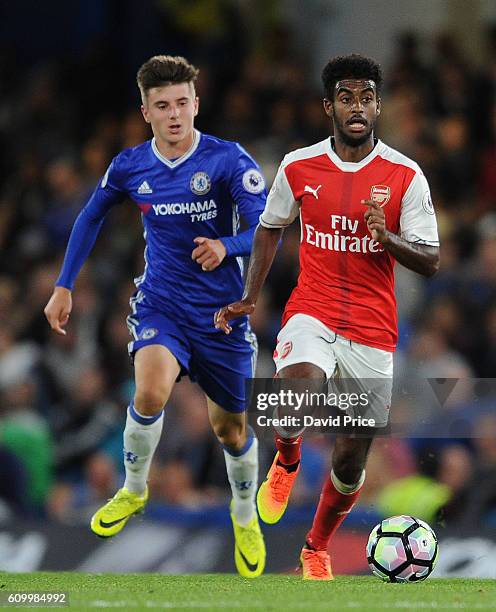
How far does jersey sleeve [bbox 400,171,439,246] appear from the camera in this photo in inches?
305

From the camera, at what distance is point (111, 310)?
1277 cm

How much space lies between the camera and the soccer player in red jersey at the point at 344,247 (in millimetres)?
7824

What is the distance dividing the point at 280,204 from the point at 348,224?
0.42m

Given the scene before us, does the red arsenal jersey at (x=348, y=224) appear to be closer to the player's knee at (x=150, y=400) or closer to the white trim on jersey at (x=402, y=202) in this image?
the white trim on jersey at (x=402, y=202)

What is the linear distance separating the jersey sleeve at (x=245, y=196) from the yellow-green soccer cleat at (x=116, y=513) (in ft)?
5.11

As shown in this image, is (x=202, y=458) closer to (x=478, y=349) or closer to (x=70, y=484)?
(x=70, y=484)

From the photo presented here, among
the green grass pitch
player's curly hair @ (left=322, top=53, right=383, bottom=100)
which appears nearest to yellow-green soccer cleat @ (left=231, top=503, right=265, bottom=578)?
the green grass pitch

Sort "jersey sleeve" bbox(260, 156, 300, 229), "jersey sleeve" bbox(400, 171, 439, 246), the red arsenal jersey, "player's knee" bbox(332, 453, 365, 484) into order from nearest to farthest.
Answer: "jersey sleeve" bbox(400, 171, 439, 246) < the red arsenal jersey < "jersey sleeve" bbox(260, 156, 300, 229) < "player's knee" bbox(332, 453, 365, 484)

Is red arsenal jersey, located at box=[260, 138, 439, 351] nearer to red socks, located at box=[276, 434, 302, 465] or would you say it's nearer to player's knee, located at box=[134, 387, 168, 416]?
red socks, located at box=[276, 434, 302, 465]

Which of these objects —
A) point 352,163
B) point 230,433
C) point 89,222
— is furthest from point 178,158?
point 230,433

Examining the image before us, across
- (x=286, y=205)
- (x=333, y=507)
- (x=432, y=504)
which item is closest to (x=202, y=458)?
(x=432, y=504)

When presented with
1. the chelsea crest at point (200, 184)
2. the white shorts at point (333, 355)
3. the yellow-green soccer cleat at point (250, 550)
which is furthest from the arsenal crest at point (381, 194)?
the yellow-green soccer cleat at point (250, 550)

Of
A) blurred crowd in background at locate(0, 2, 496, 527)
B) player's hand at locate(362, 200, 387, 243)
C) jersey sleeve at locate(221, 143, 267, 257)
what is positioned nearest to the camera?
player's hand at locate(362, 200, 387, 243)

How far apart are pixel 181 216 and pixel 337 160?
1032 mm
